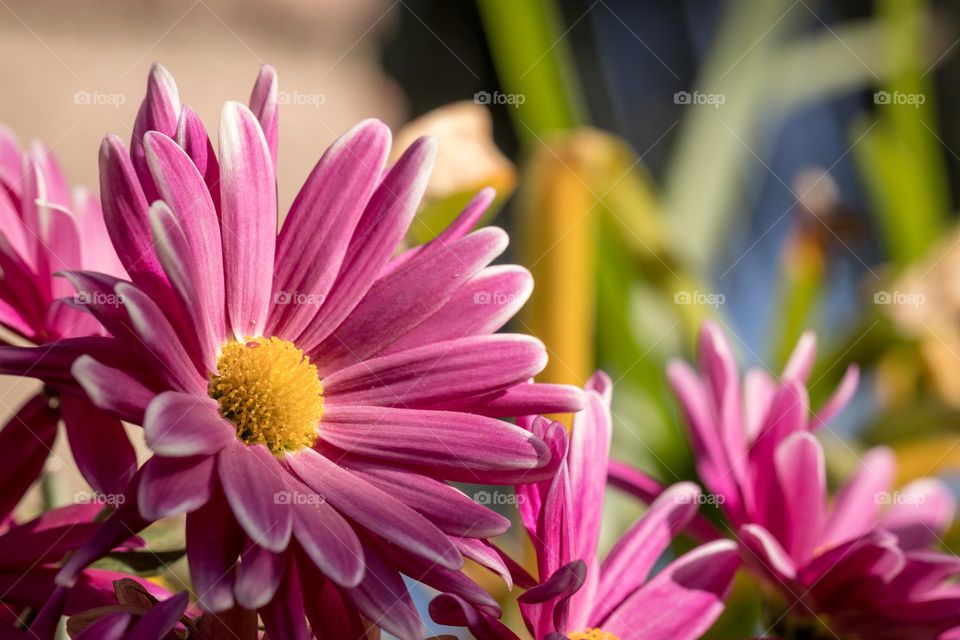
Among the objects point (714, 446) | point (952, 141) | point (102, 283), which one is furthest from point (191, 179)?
point (952, 141)

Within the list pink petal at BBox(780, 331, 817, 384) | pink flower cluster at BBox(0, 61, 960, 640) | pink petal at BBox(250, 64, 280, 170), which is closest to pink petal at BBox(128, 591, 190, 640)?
pink flower cluster at BBox(0, 61, 960, 640)

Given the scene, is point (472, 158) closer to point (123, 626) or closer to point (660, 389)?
point (123, 626)

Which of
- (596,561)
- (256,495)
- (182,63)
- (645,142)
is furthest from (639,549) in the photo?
(645,142)

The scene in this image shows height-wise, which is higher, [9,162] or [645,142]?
[645,142]

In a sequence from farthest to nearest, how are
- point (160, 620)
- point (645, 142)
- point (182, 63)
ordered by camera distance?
point (645, 142)
point (182, 63)
point (160, 620)

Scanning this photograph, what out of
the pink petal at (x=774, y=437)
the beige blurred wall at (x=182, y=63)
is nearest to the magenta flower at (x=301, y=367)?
the pink petal at (x=774, y=437)

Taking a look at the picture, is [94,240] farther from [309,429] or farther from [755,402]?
[755,402]

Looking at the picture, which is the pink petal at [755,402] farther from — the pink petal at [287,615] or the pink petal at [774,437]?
the pink petal at [287,615]

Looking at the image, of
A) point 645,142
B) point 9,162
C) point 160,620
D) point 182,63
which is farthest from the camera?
point 645,142

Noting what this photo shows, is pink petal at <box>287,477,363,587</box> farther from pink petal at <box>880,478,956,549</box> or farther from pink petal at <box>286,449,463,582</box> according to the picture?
pink petal at <box>880,478,956,549</box>

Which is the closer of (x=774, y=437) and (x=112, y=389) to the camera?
(x=112, y=389)
